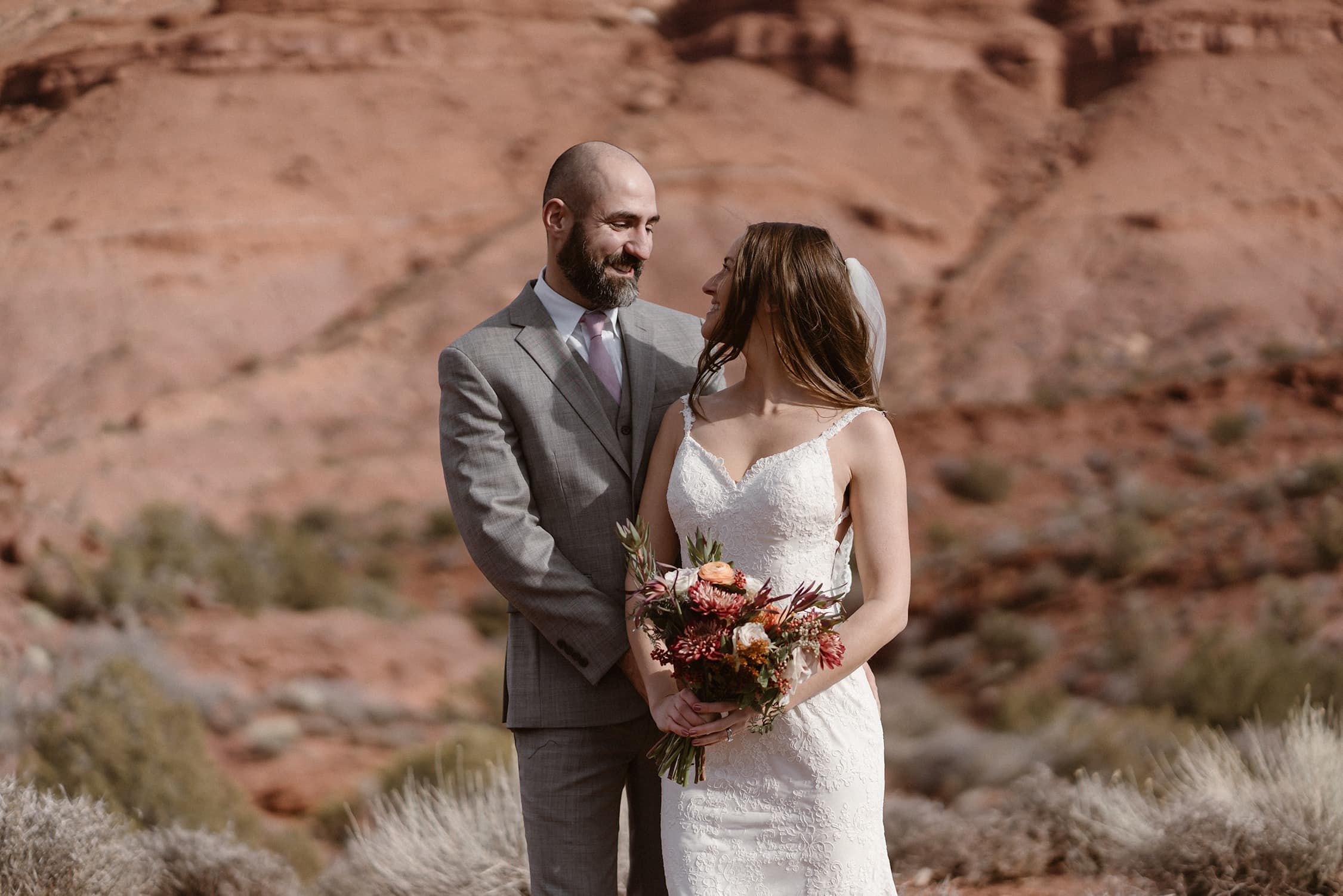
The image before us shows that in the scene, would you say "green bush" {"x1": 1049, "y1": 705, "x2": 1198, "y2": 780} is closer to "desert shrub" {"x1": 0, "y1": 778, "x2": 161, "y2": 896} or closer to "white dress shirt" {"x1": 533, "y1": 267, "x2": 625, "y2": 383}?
"desert shrub" {"x1": 0, "y1": 778, "x2": 161, "y2": 896}

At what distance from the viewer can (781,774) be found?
2469 millimetres

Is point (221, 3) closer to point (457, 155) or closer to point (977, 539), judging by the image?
point (457, 155)

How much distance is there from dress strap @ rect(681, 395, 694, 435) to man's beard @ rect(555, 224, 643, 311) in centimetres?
31

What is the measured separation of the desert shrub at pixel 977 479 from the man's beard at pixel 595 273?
15.7 m

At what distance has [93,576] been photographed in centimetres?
1280

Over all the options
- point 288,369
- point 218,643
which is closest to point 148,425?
point 288,369

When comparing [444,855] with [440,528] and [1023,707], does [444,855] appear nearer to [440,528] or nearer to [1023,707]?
[1023,707]

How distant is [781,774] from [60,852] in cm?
297

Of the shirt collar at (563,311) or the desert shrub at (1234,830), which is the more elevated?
the shirt collar at (563,311)

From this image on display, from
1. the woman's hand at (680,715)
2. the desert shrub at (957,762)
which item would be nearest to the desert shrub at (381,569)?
the desert shrub at (957,762)

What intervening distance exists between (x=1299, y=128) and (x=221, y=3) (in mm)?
21733

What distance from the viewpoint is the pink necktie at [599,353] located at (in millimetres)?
2867

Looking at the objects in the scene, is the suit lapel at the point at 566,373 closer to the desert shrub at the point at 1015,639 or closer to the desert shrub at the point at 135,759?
the desert shrub at the point at 135,759

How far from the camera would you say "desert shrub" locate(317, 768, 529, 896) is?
4.45 meters
